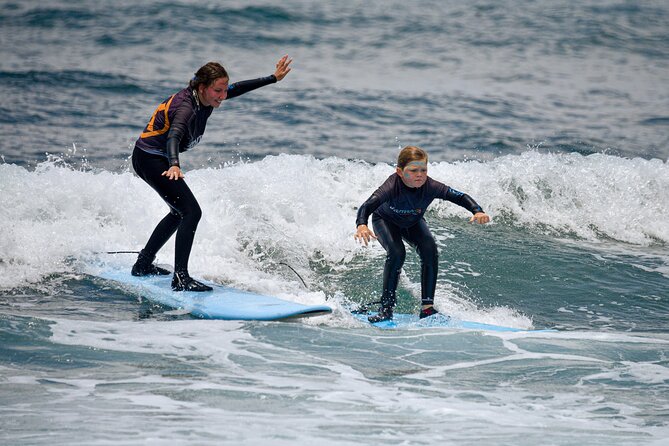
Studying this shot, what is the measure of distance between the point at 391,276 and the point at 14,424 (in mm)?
3087

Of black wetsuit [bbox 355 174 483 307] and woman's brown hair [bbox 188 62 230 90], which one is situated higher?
woman's brown hair [bbox 188 62 230 90]

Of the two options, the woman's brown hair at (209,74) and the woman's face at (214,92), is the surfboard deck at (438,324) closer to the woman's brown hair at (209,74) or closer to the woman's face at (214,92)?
the woman's face at (214,92)

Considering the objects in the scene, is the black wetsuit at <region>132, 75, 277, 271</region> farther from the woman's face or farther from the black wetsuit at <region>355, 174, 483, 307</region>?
the black wetsuit at <region>355, 174, 483, 307</region>

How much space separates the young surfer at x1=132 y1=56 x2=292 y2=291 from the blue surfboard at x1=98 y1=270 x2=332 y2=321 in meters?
0.12

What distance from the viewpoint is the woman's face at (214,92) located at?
637 cm

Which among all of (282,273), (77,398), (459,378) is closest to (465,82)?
(282,273)

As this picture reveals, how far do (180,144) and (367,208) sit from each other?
5.03ft

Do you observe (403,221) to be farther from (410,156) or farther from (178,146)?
(178,146)

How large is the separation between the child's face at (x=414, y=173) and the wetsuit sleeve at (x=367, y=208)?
0.25 m

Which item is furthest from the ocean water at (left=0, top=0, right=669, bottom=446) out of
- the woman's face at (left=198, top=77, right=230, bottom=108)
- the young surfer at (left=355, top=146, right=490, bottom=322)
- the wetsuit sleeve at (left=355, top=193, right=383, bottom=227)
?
the woman's face at (left=198, top=77, right=230, bottom=108)

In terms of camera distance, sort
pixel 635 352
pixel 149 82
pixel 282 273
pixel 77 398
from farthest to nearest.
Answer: pixel 149 82 < pixel 282 273 < pixel 635 352 < pixel 77 398

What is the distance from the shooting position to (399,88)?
1756 cm

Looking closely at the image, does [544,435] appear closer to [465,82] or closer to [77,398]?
[77,398]

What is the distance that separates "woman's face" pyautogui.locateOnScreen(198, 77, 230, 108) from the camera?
20.9 ft
